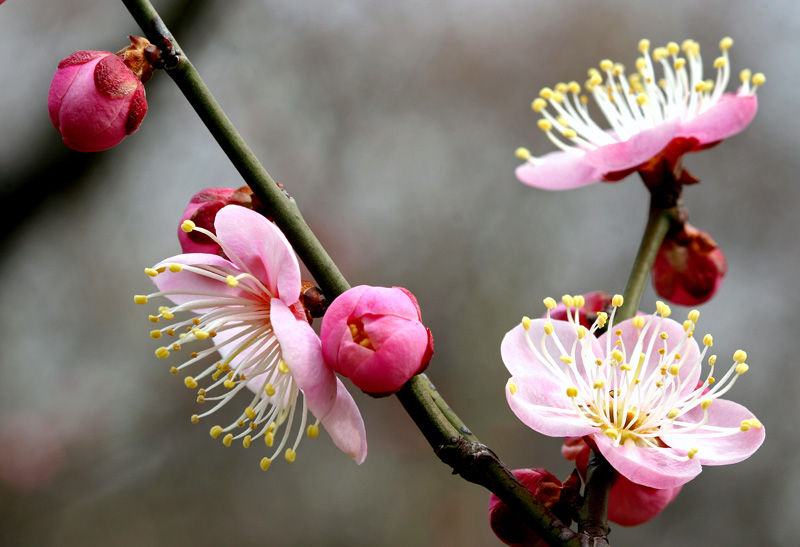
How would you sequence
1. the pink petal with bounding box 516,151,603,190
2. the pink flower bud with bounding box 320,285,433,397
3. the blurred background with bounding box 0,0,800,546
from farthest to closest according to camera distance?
the blurred background with bounding box 0,0,800,546
the pink petal with bounding box 516,151,603,190
the pink flower bud with bounding box 320,285,433,397

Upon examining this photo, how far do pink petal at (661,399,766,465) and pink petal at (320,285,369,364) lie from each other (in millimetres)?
298

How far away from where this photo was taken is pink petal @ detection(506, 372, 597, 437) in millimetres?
521

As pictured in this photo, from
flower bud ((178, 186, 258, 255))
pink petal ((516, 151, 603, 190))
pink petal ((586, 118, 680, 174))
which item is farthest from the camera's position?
pink petal ((516, 151, 603, 190))

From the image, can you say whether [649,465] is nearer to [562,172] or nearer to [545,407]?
[545,407]

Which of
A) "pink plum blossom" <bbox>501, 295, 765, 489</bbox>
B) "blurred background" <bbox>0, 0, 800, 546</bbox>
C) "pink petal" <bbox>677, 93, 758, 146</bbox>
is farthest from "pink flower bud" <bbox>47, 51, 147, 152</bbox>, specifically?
"blurred background" <bbox>0, 0, 800, 546</bbox>

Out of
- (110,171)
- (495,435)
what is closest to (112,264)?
(110,171)

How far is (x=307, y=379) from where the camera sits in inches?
18.6

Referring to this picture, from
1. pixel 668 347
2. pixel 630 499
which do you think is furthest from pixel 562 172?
pixel 630 499

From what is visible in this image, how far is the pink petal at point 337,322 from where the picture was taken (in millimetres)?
474

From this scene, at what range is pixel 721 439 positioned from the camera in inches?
22.4

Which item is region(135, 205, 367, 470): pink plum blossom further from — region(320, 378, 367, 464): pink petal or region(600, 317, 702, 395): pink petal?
region(600, 317, 702, 395): pink petal

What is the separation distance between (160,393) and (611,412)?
6.34ft

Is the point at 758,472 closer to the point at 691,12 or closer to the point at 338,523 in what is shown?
the point at 338,523

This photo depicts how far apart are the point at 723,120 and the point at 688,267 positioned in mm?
197
